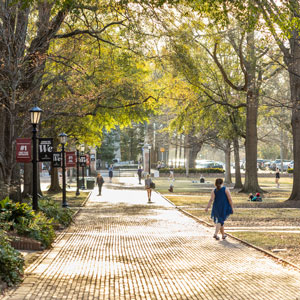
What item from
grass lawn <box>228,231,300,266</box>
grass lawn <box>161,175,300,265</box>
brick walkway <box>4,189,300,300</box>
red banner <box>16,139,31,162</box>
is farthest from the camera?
red banner <box>16,139,31,162</box>

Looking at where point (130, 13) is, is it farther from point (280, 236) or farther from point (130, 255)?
point (130, 255)

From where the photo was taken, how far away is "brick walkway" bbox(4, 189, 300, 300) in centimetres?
777

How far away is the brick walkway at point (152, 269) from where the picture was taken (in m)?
7.77

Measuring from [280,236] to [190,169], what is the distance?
5271 centimetres

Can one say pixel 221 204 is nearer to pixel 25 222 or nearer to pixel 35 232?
pixel 35 232

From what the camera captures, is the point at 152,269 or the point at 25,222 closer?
the point at 152,269

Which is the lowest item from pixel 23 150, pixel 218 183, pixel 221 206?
pixel 221 206

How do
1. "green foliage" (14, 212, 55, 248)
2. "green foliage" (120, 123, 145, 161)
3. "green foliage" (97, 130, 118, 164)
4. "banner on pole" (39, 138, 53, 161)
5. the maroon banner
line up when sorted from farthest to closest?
1. "green foliage" (120, 123, 145, 161)
2. "green foliage" (97, 130, 118, 164)
3. the maroon banner
4. "banner on pole" (39, 138, 53, 161)
5. "green foliage" (14, 212, 55, 248)

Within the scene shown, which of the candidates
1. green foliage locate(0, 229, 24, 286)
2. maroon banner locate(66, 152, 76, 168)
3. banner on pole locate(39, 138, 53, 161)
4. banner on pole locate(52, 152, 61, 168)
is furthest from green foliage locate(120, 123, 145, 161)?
green foliage locate(0, 229, 24, 286)

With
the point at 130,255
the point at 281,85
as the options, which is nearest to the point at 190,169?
the point at 281,85

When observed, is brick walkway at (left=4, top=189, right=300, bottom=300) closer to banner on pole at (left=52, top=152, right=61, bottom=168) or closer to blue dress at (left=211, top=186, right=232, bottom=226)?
blue dress at (left=211, top=186, right=232, bottom=226)

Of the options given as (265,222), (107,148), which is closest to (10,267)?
(265,222)

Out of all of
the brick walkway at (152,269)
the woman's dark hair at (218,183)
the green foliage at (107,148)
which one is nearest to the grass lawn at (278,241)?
the brick walkway at (152,269)

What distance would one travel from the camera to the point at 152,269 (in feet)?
32.1
